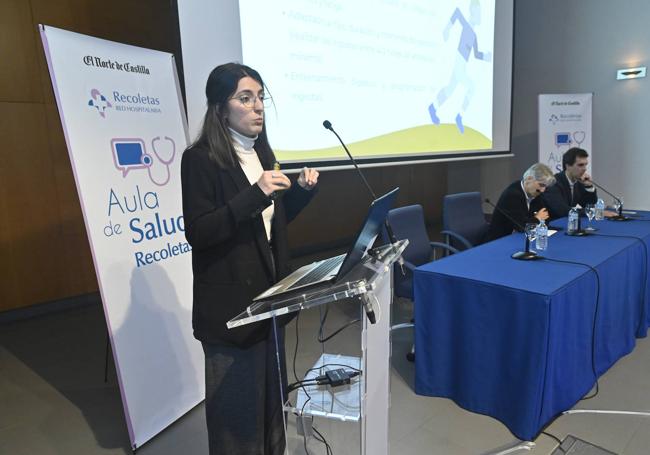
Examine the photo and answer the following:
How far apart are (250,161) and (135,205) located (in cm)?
98

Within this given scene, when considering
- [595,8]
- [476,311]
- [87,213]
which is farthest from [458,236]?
[595,8]

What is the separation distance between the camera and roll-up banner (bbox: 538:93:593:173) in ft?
17.5

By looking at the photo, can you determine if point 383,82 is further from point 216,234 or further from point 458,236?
point 216,234

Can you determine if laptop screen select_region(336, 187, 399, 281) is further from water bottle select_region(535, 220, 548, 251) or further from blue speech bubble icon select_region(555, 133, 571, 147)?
blue speech bubble icon select_region(555, 133, 571, 147)

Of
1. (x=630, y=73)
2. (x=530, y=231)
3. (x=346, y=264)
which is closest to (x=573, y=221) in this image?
(x=530, y=231)

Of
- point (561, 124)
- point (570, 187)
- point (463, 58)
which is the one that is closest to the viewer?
point (570, 187)

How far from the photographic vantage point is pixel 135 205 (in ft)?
6.63

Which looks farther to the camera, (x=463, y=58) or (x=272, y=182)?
(x=463, y=58)

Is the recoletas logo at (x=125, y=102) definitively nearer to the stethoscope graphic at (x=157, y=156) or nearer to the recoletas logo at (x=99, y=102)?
the recoletas logo at (x=99, y=102)

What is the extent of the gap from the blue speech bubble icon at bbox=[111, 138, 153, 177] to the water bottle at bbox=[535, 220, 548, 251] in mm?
2079

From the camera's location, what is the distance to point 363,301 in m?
0.95

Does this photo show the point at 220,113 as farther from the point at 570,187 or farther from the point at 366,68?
the point at 570,187

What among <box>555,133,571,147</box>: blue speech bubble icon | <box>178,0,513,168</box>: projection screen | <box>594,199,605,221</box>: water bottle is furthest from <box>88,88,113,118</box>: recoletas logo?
<box>555,133,571,147</box>: blue speech bubble icon

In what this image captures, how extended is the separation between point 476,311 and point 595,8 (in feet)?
17.4
